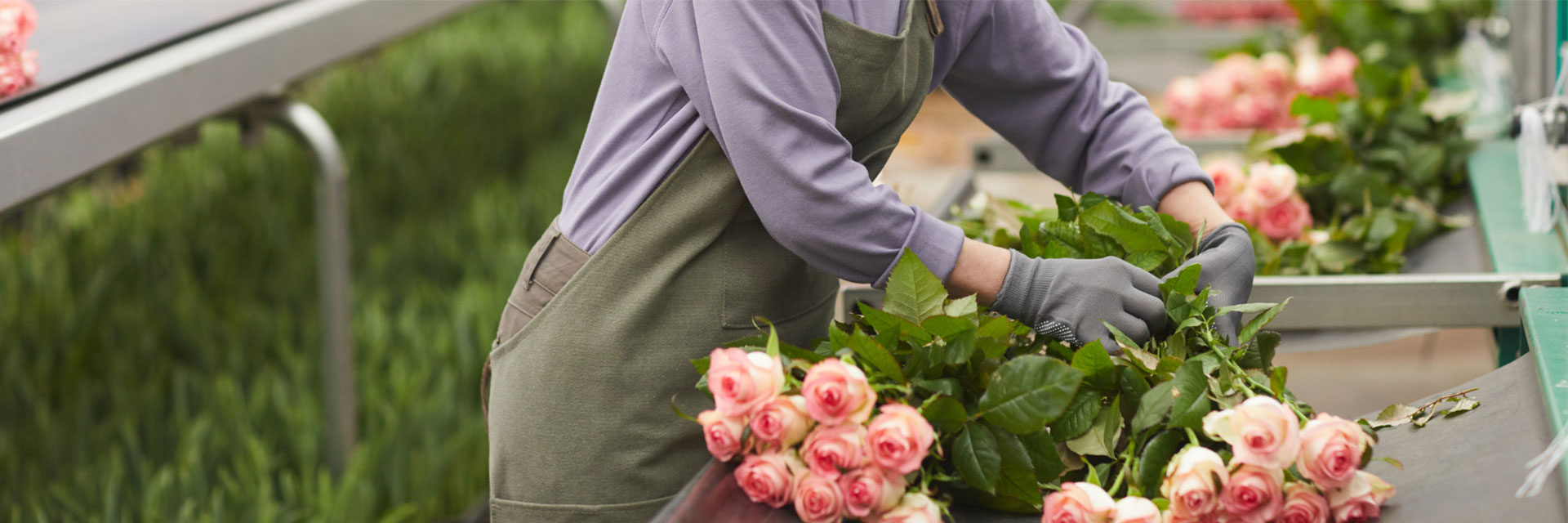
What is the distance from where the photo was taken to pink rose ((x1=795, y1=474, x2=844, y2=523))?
0.89 metres

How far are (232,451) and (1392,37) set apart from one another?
283cm

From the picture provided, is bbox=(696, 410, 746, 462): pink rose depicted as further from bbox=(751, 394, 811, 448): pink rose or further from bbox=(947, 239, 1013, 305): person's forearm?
bbox=(947, 239, 1013, 305): person's forearm

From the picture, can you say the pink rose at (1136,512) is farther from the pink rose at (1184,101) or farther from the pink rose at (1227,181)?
the pink rose at (1184,101)

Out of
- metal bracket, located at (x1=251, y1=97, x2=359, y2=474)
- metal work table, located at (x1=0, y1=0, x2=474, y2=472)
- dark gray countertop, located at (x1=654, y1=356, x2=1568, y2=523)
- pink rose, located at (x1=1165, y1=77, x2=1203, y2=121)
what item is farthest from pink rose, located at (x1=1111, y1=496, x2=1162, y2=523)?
pink rose, located at (x1=1165, y1=77, x2=1203, y2=121)

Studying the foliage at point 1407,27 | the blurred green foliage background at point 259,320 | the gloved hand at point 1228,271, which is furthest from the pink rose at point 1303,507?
the foliage at point 1407,27

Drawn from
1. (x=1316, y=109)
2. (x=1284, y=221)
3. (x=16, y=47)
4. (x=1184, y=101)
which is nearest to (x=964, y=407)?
(x=1284, y=221)

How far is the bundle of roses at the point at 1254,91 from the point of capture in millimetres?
2613

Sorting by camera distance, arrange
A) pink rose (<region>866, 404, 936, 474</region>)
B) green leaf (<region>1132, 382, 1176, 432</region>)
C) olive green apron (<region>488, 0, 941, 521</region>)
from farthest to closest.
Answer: olive green apron (<region>488, 0, 941, 521</region>) < green leaf (<region>1132, 382, 1176, 432</region>) < pink rose (<region>866, 404, 936, 474</region>)

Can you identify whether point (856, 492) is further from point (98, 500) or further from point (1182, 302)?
point (98, 500)

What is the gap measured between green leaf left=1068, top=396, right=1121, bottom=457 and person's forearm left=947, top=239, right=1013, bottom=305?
140mm

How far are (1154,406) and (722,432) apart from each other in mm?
340

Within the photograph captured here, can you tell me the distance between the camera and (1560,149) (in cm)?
176

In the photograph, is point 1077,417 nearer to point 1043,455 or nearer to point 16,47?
point 1043,455

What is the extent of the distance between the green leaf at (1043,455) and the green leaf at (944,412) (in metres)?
0.06
